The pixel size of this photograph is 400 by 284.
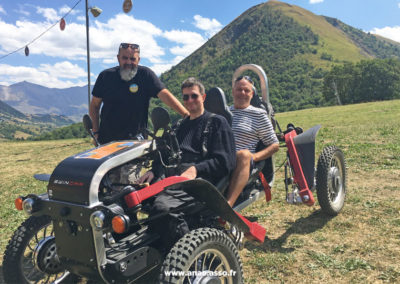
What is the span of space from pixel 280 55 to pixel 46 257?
153191 millimetres

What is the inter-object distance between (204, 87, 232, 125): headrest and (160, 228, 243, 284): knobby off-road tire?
186cm

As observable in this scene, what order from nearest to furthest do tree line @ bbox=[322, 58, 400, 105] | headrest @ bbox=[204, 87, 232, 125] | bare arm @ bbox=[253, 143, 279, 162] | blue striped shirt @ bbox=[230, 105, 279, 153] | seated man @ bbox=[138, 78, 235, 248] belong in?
1. seated man @ bbox=[138, 78, 235, 248]
2. bare arm @ bbox=[253, 143, 279, 162]
3. headrest @ bbox=[204, 87, 232, 125]
4. blue striped shirt @ bbox=[230, 105, 279, 153]
5. tree line @ bbox=[322, 58, 400, 105]

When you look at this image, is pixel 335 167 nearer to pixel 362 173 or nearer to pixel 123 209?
pixel 362 173

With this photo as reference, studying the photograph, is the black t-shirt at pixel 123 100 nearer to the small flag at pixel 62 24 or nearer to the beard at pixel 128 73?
the beard at pixel 128 73

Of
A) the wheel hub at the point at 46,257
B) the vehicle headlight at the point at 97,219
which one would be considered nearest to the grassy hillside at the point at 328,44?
the wheel hub at the point at 46,257

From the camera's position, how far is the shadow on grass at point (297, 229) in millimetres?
3855

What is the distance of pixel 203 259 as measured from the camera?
98.5 inches

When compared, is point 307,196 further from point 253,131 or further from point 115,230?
point 115,230

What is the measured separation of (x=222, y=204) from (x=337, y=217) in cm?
257

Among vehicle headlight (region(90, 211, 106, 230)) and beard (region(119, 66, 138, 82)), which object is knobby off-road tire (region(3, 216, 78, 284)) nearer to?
vehicle headlight (region(90, 211, 106, 230))

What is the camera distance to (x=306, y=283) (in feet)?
10.0

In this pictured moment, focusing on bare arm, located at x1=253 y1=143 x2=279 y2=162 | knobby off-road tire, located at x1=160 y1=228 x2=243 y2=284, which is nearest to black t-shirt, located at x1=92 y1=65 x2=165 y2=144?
bare arm, located at x1=253 y1=143 x2=279 y2=162

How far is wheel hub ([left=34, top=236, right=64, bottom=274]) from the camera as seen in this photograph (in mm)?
2750

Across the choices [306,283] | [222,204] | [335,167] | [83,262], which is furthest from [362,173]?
[83,262]
